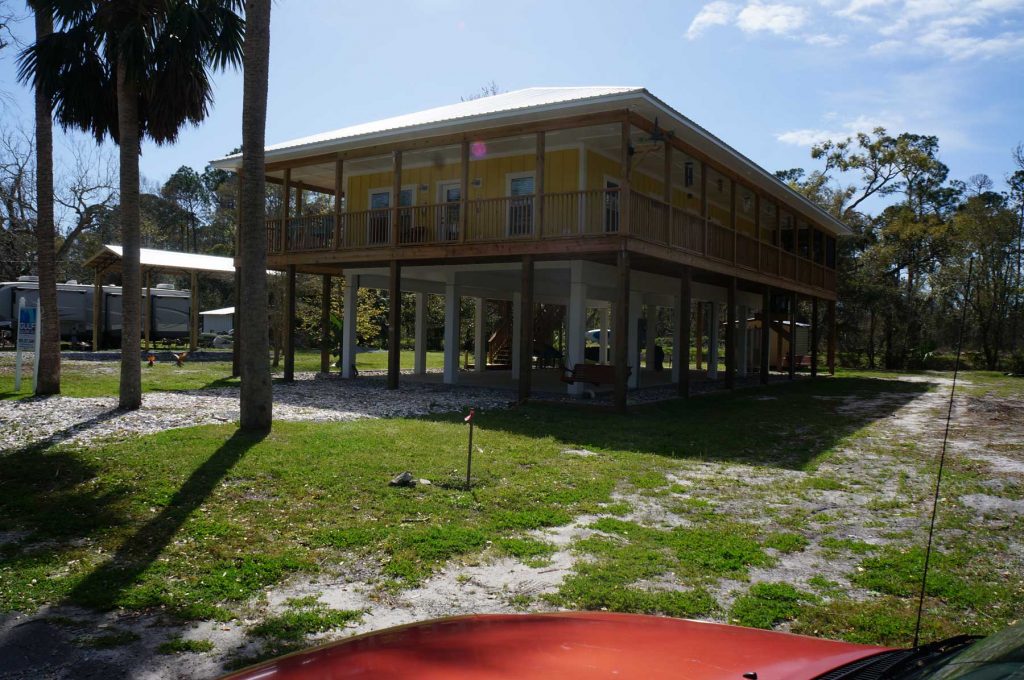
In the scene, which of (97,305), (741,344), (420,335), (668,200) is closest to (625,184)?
(668,200)

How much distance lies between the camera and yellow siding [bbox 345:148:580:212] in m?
17.1

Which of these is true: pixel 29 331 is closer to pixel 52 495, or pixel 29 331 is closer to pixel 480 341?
pixel 52 495

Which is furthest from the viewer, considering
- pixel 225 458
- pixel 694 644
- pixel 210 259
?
pixel 210 259

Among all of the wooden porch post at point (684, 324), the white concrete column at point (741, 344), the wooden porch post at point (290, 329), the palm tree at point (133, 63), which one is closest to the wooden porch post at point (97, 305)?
the wooden porch post at point (290, 329)

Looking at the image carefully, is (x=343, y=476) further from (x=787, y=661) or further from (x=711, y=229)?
(x=711, y=229)

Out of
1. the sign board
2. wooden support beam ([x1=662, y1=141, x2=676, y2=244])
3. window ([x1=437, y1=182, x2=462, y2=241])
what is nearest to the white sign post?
the sign board

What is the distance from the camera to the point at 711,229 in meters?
17.5

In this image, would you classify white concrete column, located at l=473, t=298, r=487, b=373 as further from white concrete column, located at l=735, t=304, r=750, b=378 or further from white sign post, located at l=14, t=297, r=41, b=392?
white sign post, located at l=14, t=297, r=41, b=392

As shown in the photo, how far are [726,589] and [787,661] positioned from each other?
2.87 m

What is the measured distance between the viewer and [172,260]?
26344mm

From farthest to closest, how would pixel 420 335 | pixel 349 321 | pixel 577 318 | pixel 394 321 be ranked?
pixel 420 335, pixel 349 321, pixel 394 321, pixel 577 318

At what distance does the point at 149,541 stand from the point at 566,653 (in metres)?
4.50

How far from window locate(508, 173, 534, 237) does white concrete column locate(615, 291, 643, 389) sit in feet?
11.5

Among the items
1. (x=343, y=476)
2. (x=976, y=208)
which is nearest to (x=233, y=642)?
(x=343, y=476)
